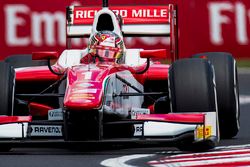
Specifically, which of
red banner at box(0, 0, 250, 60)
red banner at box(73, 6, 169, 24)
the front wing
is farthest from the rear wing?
red banner at box(0, 0, 250, 60)

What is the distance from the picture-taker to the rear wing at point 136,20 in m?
13.6

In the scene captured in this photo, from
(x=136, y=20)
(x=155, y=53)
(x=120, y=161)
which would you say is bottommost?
(x=120, y=161)

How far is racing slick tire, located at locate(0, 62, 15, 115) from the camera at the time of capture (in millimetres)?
11109

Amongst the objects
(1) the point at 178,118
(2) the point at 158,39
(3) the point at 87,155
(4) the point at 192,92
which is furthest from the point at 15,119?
(2) the point at 158,39

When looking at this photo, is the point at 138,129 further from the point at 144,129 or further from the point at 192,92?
the point at 192,92

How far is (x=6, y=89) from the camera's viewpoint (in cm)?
1117

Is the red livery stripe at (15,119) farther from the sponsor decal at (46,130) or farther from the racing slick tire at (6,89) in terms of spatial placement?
the racing slick tire at (6,89)

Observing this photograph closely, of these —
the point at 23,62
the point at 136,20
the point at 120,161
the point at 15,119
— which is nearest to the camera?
the point at 120,161

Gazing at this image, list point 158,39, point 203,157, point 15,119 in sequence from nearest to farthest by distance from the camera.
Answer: point 203,157 → point 15,119 → point 158,39

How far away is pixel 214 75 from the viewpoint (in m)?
11.3

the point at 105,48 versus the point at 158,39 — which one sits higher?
the point at 158,39

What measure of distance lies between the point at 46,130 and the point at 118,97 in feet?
3.37

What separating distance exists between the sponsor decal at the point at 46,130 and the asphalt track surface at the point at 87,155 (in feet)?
0.72

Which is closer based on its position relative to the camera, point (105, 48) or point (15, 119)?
point (15, 119)
